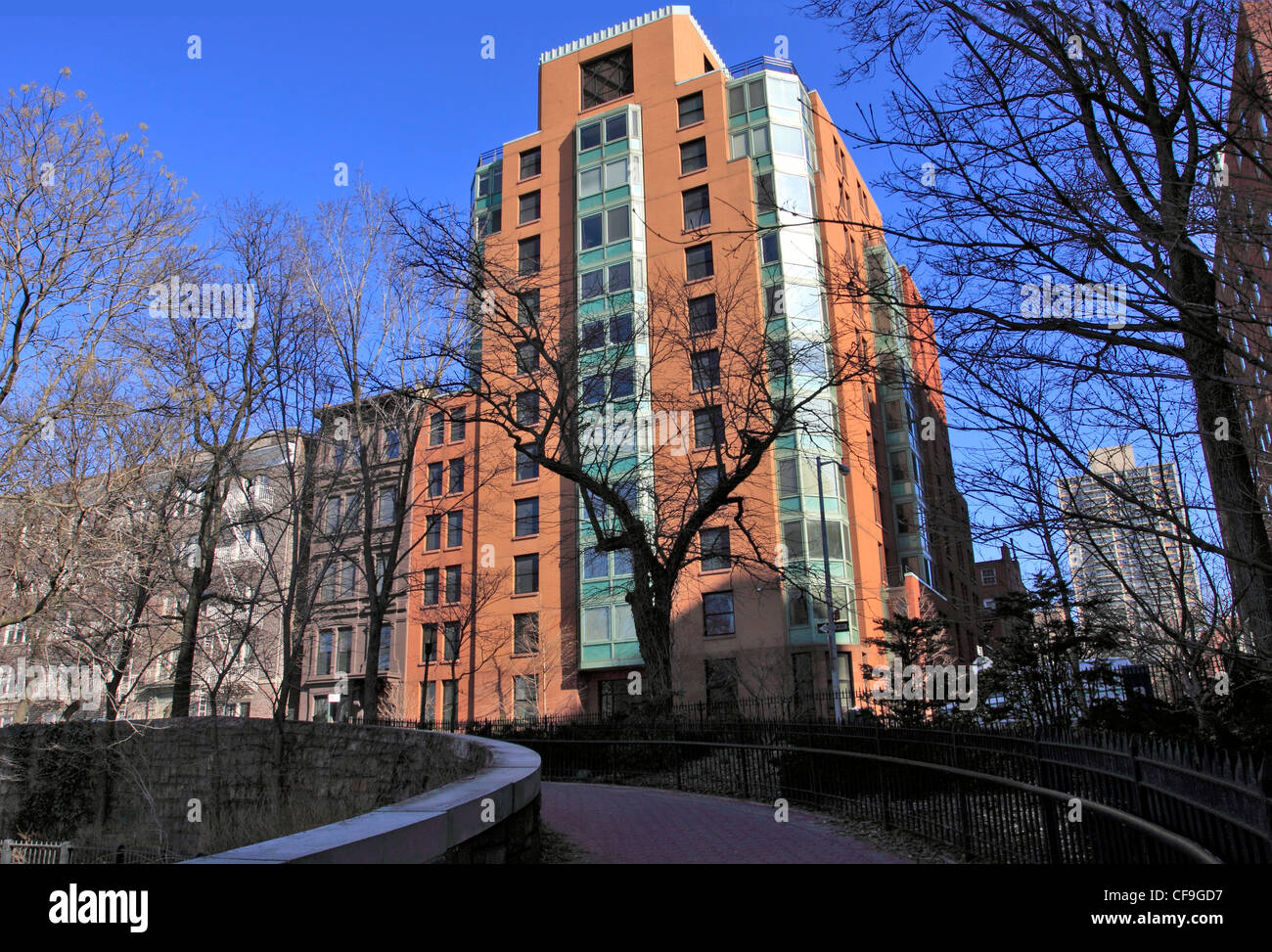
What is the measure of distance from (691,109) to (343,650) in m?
30.5

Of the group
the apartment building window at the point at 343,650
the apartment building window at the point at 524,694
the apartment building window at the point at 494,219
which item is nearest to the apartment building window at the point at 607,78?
the apartment building window at the point at 494,219

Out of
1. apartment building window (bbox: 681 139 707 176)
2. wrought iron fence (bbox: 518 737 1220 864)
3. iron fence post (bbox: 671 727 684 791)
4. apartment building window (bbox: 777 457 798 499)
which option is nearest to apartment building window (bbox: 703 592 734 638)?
apartment building window (bbox: 777 457 798 499)

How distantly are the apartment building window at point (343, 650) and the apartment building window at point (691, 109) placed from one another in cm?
2885

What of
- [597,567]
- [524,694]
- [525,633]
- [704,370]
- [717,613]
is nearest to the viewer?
[704,370]

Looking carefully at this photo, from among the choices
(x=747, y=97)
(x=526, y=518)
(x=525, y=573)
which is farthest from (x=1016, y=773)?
(x=747, y=97)

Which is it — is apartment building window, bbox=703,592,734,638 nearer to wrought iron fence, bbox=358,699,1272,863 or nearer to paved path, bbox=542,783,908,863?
wrought iron fence, bbox=358,699,1272,863

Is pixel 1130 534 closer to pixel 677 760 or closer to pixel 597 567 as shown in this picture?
pixel 677 760

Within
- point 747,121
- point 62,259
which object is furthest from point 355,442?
point 747,121

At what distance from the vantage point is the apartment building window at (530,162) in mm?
44312

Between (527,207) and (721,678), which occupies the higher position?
(527,207)

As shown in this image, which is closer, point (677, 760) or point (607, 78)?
point (677, 760)

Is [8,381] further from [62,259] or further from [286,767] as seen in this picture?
[286,767]

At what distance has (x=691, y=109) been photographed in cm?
4066
